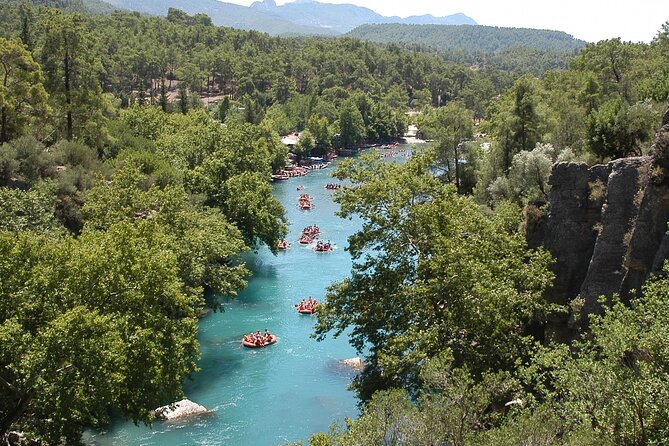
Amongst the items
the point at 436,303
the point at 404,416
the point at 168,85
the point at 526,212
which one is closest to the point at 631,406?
the point at 404,416

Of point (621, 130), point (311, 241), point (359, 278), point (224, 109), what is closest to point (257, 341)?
point (359, 278)

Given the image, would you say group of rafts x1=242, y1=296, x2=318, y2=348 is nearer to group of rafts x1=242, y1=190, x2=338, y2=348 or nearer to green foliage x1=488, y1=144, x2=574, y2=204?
group of rafts x1=242, y1=190, x2=338, y2=348

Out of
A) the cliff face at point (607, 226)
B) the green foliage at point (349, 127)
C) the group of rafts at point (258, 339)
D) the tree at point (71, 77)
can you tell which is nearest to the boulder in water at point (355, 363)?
the group of rafts at point (258, 339)

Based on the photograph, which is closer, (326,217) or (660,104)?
(660,104)

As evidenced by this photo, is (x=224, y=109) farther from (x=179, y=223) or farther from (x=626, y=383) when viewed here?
(x=626, y=383)

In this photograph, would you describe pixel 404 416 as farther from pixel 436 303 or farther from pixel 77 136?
pixel 77 136

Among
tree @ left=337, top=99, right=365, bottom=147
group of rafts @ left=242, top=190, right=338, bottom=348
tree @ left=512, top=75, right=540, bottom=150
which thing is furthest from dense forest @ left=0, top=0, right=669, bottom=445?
tree @ left=337, top=99, right=365, bottom=147
